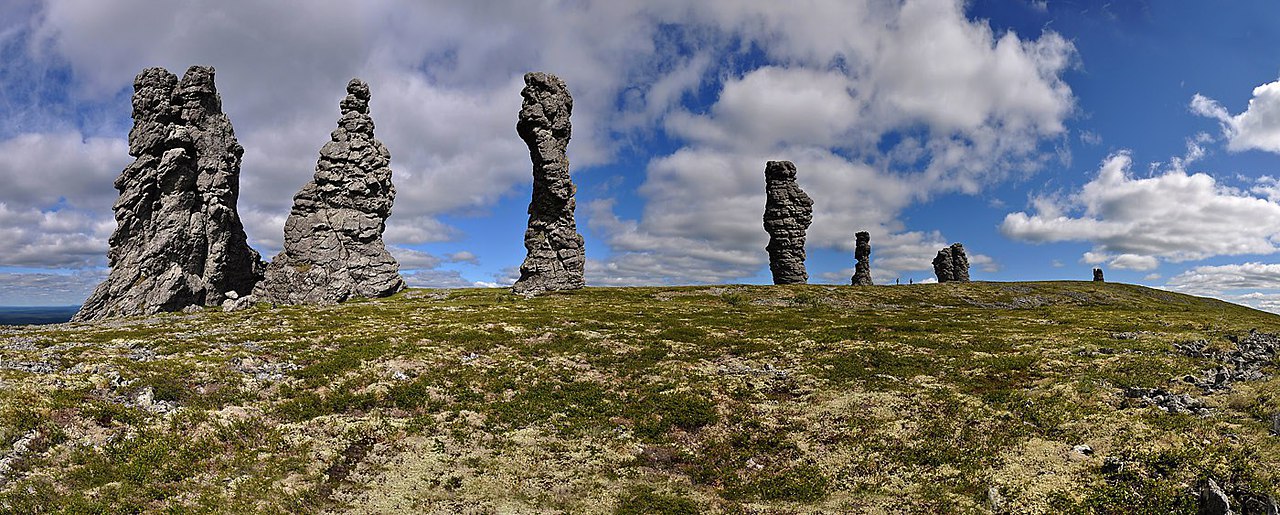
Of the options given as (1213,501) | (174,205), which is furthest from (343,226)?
(1213,501)

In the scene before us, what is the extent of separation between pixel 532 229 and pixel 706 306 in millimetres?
35561

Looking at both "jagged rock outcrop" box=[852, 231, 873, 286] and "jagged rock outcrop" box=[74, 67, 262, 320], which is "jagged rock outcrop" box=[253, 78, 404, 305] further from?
"jagged rock outcrop" box=[852, 231, 873, 286]

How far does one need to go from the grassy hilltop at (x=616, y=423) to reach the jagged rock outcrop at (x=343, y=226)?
44797 mm

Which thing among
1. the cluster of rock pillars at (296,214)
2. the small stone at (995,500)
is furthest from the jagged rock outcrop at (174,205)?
the small stone at (995,500)

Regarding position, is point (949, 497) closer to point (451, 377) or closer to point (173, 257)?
point (451, 377)

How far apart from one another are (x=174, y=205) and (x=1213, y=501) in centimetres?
9863

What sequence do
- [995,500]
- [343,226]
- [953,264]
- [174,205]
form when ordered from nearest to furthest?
[995,500] → [174,205] → [343,226] → [953,264]

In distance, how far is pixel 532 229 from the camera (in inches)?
3371

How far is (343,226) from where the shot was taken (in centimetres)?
8525

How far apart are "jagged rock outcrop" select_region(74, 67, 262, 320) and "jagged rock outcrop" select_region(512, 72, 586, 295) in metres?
42.1

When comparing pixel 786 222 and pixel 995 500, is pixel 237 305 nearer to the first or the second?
pixel 995 500

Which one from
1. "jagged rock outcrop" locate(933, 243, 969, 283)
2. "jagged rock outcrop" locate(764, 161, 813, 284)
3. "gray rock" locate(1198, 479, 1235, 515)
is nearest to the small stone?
"gray rock" locate(1198, 479, 1235, 515)

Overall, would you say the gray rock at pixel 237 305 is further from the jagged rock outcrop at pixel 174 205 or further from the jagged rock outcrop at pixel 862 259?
the jagged rock outcrop at pixel 862 259

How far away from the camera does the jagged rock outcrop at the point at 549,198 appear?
8400 centimetres
